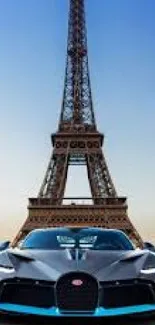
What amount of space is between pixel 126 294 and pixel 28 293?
770mm

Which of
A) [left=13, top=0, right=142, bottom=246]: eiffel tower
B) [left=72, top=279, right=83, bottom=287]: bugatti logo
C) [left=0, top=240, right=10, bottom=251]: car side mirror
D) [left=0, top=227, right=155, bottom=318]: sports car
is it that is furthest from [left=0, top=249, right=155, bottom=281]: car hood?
[left=13, top=0, right=142, bottom=246]: eiffel tower

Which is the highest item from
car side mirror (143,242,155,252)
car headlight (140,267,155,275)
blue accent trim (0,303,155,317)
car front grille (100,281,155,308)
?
car side mirror (143,242,155,252)

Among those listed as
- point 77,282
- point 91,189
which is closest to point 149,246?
point 77,282

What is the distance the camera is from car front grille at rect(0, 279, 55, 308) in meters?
4.17

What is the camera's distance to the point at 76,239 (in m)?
5.84

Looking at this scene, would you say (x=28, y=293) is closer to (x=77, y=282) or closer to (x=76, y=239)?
(x=77, y=282)

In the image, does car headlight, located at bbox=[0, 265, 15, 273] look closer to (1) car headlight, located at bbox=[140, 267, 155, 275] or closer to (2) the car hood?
(2) the car hood

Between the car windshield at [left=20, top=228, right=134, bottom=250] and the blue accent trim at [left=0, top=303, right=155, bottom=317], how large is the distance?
4.18 ft

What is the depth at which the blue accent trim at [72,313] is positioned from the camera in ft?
13.4

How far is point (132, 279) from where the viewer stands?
14.0ft

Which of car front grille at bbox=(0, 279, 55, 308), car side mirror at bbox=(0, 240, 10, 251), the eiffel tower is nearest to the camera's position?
car front grille at bbox=(0, 279, 55, 308)

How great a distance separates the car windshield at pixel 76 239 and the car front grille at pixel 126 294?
3.92 feet

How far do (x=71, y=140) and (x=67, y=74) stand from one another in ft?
29.3

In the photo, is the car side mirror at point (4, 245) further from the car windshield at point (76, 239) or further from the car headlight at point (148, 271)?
the car headlight at point (148, 271)
